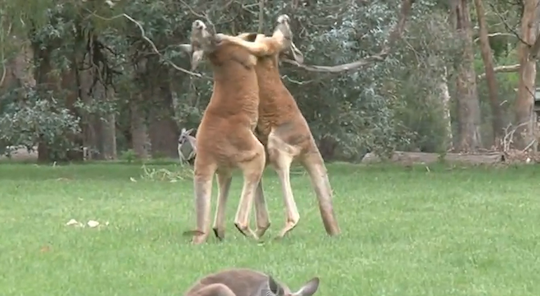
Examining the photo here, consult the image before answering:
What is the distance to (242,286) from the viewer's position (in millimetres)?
6391

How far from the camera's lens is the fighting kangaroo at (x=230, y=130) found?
1076 centimetres

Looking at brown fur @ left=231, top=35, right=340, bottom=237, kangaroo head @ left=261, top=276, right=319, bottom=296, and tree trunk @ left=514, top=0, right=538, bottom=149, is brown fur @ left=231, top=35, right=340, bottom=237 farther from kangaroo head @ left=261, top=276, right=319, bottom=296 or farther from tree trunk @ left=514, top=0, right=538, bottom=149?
tree trunk @ left=514, top=0, right=538, bottom=149

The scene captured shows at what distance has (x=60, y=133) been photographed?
78.1 ft

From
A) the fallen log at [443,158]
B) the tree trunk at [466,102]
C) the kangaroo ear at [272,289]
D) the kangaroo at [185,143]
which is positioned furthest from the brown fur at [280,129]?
the tree trunk at [466,102]

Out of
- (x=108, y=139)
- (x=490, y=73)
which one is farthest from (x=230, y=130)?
(x=108, y=139)

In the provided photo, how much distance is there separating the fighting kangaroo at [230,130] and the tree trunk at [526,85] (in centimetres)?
1514

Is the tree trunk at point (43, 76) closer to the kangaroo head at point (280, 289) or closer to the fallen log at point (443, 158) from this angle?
the fallen log at point (443, 158)

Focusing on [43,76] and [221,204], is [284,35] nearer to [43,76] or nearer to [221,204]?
[221,204]

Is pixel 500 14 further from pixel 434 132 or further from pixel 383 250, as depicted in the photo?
pixel 383 250

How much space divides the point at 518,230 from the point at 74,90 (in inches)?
614

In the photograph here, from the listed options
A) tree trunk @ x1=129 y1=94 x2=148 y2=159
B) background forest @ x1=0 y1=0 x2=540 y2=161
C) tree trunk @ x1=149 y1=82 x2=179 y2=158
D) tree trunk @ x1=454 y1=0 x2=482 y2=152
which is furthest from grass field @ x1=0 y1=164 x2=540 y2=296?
tree trunk @ x1=454 y1=0 x2=482 y2=152

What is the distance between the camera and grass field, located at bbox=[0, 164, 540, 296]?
8.80 meters

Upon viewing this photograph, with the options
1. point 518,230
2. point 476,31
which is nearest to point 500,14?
point 476,31

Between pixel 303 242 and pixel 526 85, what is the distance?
1700cm
